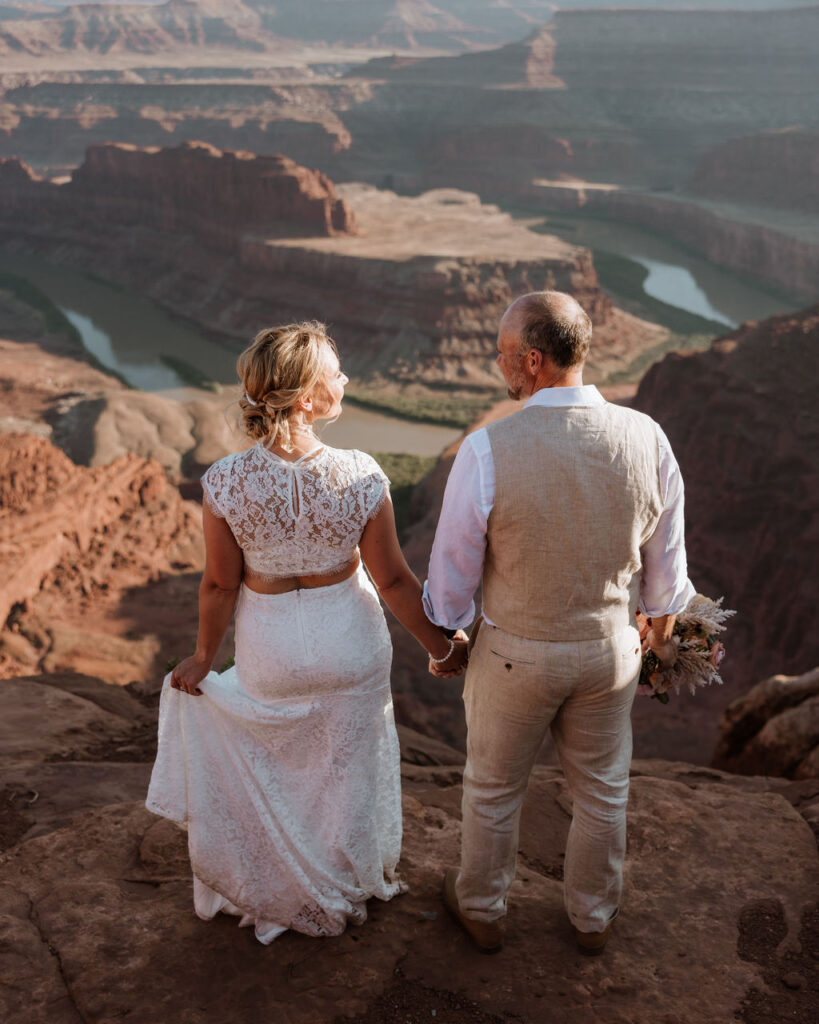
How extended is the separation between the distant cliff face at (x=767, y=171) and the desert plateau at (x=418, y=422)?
0.75 feet

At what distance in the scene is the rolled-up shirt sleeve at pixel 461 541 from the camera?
2791 millimetres

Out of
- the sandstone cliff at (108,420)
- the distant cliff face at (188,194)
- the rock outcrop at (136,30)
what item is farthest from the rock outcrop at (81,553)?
the rock outcrop at (136,30)

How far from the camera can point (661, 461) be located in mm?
2938

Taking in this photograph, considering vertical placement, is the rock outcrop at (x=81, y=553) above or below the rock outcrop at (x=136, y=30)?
below

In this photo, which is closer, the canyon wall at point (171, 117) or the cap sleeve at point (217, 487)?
the cap sleeve at point (217, 487)

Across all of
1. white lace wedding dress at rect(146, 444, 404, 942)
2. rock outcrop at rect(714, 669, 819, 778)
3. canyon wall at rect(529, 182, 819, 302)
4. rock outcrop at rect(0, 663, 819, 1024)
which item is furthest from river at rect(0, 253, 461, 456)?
canyon wall at rect(529, 182, 819, 302)

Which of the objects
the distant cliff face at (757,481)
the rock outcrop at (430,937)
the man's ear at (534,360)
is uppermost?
the man's ear at (534,360)

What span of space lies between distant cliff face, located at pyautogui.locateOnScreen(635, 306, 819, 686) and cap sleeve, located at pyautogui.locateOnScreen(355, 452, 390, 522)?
1083 cm

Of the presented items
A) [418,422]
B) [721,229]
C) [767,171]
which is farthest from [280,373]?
[767,171]

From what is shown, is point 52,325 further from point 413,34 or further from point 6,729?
point 413,34

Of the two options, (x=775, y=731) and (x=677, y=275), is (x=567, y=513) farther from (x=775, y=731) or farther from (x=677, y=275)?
(x=677, y=275)

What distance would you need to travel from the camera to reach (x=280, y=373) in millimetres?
2777

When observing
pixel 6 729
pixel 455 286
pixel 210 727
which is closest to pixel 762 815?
pixel 210 727

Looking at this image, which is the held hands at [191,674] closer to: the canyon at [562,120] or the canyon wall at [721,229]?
the canyon wall at [721,229]
